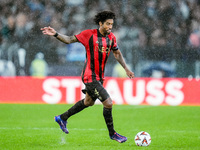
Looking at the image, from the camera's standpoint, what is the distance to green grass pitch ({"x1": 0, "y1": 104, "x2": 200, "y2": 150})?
19.1ft

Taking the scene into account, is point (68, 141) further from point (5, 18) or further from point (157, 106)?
point (5, 18)

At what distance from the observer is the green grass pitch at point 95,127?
582cm

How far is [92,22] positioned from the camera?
14859 millimetres

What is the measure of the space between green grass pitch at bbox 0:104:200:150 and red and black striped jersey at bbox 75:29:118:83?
98 cm

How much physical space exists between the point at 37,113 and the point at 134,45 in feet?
16.0

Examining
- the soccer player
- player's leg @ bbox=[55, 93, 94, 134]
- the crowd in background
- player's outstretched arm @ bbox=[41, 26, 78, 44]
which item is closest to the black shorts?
the soccer player

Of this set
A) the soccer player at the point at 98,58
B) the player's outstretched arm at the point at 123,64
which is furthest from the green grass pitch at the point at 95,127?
the player's outstretched arm at the point at 123,64

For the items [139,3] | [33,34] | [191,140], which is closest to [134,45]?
[139,3]

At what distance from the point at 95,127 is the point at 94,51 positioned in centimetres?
248

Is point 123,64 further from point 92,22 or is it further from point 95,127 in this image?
point 92,22

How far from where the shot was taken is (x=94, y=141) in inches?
242

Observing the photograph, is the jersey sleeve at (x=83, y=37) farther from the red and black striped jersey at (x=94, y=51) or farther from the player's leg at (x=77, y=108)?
the player's leg at (x=77, y=108)

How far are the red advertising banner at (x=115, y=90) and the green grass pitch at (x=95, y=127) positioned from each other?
0.62 m

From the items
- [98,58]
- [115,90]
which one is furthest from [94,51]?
[115,90]
